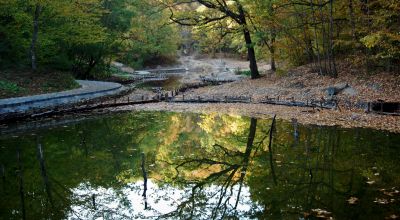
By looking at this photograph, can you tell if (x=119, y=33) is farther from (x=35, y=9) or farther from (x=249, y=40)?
(x=249, y=40)

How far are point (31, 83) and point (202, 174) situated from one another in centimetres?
1972

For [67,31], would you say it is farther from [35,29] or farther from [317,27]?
[317,27]

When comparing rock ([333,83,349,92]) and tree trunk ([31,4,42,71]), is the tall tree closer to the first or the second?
tree trunk ([31,4,42,71])

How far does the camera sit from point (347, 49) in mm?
29641

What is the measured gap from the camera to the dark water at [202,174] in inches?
328

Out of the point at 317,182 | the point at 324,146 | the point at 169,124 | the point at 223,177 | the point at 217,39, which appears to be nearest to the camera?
the point at 317,182

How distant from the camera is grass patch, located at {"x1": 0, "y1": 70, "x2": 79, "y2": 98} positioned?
23875mm

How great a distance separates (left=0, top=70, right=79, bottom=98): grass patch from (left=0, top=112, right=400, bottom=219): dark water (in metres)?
8.50

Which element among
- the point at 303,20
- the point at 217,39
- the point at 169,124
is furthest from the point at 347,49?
the point at 169,124

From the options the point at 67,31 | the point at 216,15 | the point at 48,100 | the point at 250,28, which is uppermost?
the point at 216,15

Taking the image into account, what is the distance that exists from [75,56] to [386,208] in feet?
120

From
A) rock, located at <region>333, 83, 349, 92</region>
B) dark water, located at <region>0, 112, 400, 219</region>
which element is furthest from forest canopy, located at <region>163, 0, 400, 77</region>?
dark water, located at <region>0, 112, 400, 219</region>

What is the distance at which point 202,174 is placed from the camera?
11.0 meters

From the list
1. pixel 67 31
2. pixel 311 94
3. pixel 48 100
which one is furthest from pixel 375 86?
pixel 67 31
